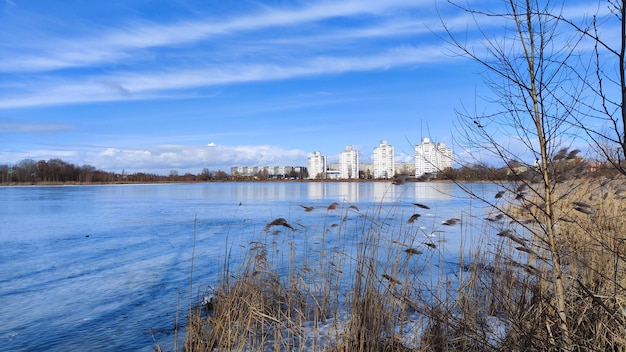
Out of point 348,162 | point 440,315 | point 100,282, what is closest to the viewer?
point 440,315

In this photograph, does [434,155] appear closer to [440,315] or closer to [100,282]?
[440,315]

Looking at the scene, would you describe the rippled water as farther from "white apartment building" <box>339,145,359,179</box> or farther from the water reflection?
"white apartment building" <box>339,145,359,179</box>

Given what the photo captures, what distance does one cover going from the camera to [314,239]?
34.1ft

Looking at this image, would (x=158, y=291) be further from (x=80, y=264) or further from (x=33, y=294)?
(x=80, y=264)

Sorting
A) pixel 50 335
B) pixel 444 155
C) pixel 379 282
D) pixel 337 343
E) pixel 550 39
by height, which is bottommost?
pixel 50 335

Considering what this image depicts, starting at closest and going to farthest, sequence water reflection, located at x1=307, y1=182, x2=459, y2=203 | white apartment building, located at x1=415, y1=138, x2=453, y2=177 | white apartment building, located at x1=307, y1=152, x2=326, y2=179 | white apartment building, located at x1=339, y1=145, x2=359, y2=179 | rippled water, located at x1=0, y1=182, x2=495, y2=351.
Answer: white apartment building, located at x1=415, y1=138, x2=453, y2=177
rippled water, located at x1=0, y1=182, x2=495, y2=351
water reflection, located at x1=307, y1=182, x2=459, y2=203
white apartment building, located at x1=339, y1=145, x2=359, y2=179
white apartment building, located at x1=307, y1=152, x2=326, y2=179

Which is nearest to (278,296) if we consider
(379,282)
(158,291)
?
(379,282)

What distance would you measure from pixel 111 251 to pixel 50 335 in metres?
5.60

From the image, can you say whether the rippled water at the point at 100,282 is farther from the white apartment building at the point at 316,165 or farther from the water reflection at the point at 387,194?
the white apartment building at the point at 316,165

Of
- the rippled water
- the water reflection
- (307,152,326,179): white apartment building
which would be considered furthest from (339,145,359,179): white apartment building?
the rippled water

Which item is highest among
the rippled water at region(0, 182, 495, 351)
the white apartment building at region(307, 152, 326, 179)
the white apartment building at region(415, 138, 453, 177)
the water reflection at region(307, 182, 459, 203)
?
the white apartment building at region(307, 152, 326, 179)

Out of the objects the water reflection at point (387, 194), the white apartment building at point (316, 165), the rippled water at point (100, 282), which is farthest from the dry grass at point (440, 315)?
the white apartment building at point (316, 165)

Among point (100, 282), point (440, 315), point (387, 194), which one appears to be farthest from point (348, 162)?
point (440, 315)

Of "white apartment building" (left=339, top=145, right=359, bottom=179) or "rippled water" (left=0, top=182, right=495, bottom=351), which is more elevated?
"white apartment building" (left=339, top=145, right=359, bottom=179)
